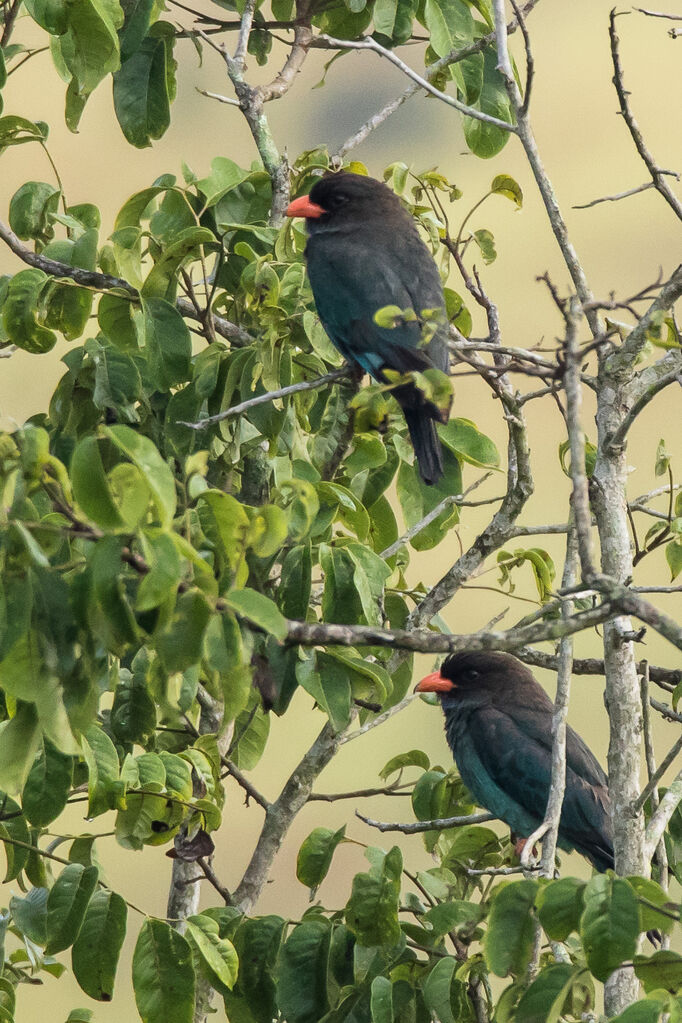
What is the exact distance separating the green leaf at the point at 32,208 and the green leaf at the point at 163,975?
1.61m

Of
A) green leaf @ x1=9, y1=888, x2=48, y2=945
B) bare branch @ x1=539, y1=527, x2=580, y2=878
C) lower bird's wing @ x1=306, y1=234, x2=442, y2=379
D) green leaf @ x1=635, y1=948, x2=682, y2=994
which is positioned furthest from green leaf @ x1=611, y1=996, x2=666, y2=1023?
lower bird's wing @ x1=306, y1=234, x2=442, y2=379

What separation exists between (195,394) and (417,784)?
3.94ft

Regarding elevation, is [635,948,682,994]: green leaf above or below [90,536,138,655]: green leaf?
below

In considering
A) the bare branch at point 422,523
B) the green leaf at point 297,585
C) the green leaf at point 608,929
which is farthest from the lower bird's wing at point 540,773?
the green leaf at point 608,929

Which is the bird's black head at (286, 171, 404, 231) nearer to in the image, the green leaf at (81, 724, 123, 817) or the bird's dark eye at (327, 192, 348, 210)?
the bird's dark eye at (327, 192, 348, 210)

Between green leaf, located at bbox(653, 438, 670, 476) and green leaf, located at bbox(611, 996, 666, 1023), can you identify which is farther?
green leaf, located at bbox(653, 438, 670, 476)

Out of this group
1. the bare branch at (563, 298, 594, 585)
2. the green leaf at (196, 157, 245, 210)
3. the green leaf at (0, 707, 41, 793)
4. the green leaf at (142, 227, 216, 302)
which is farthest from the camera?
the green leaf at (196, 157, 245, 210)

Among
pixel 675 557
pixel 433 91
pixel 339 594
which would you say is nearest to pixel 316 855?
pixel 339 594

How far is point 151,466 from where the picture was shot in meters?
1.37

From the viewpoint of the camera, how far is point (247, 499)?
10.1 ft

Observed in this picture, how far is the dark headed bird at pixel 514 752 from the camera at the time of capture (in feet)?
13.0

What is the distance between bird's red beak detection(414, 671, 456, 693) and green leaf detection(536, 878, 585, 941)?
2.45 m

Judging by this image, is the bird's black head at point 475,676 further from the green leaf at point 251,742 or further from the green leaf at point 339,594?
the green leaf at point 339,594

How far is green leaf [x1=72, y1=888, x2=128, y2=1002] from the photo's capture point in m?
2.32
